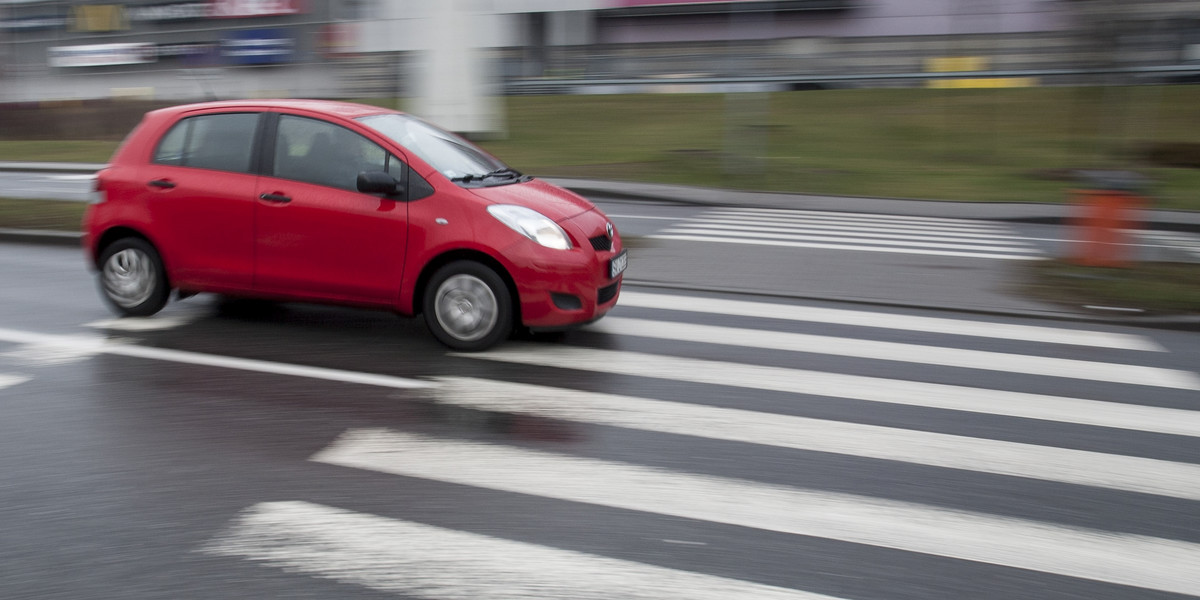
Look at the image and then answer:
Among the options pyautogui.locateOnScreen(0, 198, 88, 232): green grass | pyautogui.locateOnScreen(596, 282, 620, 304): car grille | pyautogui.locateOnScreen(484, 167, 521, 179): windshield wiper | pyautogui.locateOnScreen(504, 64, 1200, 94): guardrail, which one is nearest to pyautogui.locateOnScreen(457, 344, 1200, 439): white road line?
pyautogui.locateOnScreen(596, 282, 620, 304): car grille

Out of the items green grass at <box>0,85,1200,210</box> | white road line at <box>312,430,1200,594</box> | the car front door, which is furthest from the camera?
green grass at <box>0,85,1200,210</box>

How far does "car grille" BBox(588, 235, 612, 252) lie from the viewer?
6.91 meters

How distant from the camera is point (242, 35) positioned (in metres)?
51.4

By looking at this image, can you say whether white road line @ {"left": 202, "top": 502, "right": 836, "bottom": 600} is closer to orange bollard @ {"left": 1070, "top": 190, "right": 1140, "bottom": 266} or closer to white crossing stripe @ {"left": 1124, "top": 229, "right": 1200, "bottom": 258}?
orange bollard @ {"left": 1070, "top": 190, "right": 1140, "bottom": 266}

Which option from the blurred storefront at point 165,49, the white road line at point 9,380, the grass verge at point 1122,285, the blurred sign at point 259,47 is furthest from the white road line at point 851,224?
the blurred sign at point 259,47

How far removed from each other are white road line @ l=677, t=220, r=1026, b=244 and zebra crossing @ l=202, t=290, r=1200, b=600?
5534 millimetres

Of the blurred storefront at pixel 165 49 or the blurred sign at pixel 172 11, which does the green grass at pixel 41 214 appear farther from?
the blurred sign at pixel 172 11

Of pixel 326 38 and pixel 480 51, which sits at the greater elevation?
pixel 326 38

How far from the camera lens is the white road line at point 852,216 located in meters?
14.9

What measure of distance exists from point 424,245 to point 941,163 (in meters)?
17.3

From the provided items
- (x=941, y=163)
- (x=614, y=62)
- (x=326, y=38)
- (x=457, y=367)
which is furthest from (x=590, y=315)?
(x=326, y=38)

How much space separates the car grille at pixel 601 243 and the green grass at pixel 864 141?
32.8 feet

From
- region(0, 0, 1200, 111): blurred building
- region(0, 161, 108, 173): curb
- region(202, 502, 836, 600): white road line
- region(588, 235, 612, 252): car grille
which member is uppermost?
region(0, 0, 1200, 111): blurred building

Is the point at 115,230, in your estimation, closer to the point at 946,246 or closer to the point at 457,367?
the point at 457,367
